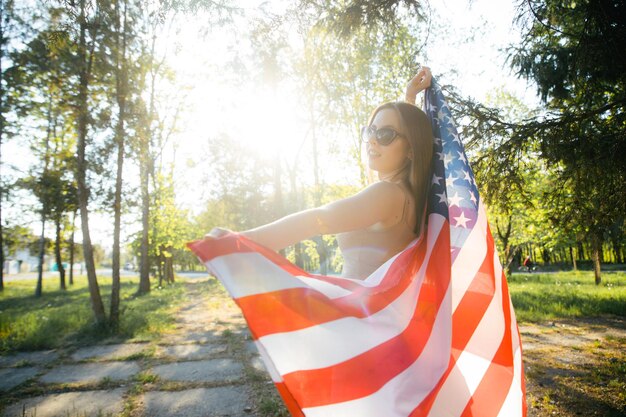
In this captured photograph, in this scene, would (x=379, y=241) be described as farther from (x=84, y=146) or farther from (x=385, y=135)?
(x=84, y=146)

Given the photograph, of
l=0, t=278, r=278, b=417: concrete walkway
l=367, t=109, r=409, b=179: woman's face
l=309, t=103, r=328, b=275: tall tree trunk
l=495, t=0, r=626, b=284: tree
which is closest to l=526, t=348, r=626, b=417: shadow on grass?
l=495, t=0, r=626, b=284: tree

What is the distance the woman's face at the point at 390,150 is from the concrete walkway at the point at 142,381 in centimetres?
315

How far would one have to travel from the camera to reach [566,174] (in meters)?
4.86

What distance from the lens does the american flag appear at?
1.26m

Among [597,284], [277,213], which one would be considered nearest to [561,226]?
[597,284]

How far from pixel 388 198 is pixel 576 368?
17.7 feet

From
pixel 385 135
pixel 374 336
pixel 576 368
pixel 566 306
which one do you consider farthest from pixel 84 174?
pixel 566 306

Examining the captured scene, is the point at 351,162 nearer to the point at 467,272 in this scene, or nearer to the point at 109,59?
the point at 109,59

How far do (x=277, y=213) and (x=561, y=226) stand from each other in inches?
587

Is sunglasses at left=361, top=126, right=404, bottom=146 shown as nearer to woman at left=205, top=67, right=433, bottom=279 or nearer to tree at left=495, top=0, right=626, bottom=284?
woman at left=205, top=67, right=433, bottom=279

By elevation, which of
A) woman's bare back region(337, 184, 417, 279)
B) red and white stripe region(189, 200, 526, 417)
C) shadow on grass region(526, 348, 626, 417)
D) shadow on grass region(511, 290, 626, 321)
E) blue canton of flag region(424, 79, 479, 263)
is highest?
blue canton of flag region(424, 79, 479, 263)

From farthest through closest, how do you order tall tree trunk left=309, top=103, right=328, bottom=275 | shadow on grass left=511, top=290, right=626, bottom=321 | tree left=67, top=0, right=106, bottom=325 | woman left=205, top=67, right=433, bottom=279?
tall tree trunk left=309, top=103, right=328, bottom=275 → shadow on grass left=511, top=290, right=626, bottom=321 → tree left=67, top=0, right=106, bottom=325 → woman left=205, top=67, right=433, bottom=279

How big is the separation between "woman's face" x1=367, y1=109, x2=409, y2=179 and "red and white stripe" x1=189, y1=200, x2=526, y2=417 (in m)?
0.32

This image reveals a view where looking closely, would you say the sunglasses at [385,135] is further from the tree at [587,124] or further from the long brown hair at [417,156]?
the tree at [587,124]
